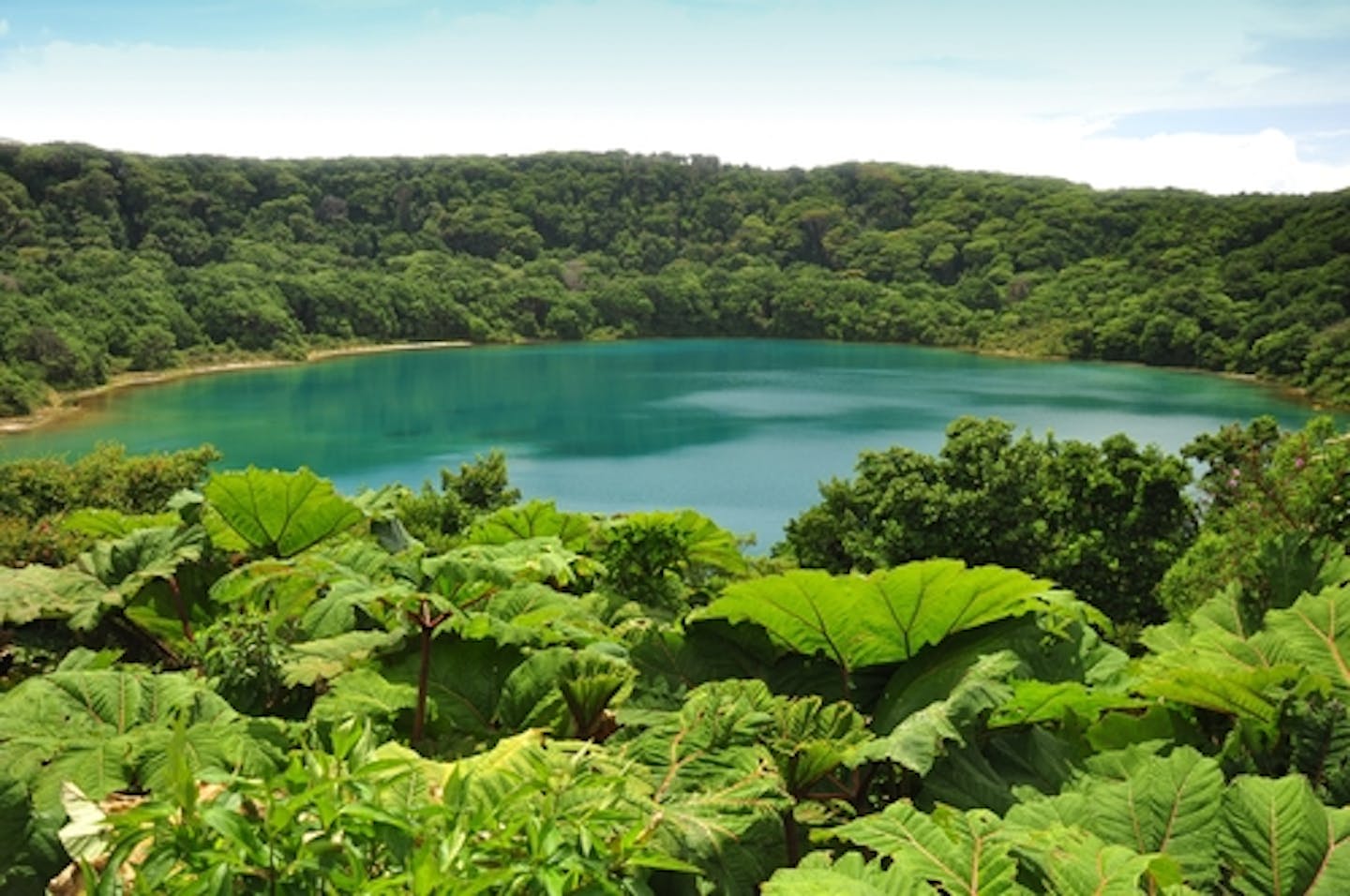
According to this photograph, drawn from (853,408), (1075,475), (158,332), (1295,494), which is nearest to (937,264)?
(853,408)

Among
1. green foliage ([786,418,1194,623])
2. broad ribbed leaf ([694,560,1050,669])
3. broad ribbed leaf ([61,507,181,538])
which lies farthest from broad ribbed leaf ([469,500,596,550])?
green foliage ([786,418,1194,623])

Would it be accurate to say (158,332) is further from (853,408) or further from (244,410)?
(853,408)

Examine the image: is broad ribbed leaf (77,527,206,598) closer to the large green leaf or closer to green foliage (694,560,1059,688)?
the large green leaf

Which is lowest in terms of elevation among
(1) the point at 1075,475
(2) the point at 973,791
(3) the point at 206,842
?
(1) the point at 1075,475

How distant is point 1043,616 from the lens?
256 cm

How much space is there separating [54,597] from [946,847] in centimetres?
253

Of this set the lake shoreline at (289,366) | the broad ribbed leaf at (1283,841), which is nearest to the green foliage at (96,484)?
the broad ribbed leaf at (1283,841)

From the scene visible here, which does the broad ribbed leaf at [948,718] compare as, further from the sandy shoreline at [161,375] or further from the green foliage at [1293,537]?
the sandy shoreline at [161,375]

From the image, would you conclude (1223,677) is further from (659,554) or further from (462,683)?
(659,554)

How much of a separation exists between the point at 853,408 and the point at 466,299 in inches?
2020

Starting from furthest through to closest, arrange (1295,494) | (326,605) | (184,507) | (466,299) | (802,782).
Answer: (466,299) → (1295,494) → (184,507) → (326,605) → (802,782)

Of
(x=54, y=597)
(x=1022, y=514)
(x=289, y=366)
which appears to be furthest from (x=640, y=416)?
(x=54, y=597)

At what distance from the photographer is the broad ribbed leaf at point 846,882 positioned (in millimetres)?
1340

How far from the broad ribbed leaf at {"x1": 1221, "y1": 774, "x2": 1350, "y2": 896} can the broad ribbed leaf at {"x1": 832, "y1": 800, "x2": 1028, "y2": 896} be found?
358mm
